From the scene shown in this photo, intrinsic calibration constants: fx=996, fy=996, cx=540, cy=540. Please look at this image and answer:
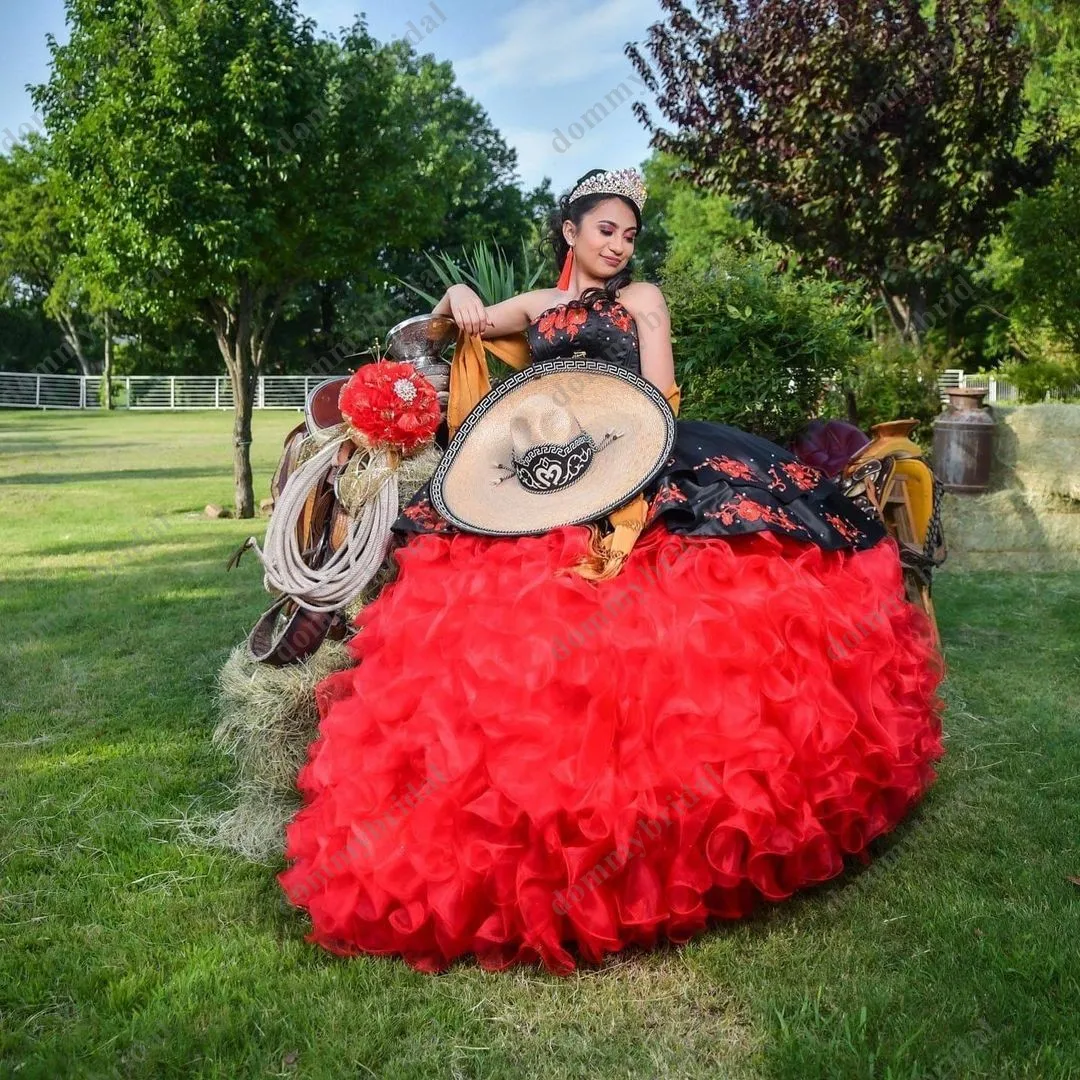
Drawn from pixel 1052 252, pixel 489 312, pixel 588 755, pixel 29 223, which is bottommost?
pixel 588 755

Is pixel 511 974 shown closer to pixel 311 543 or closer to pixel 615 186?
pixel 311 543

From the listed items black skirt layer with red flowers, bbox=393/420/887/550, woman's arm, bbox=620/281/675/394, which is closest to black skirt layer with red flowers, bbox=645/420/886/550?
black skirt layer with red flowers, bbox=393/420/887/550

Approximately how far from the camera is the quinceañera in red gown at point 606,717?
2314mm

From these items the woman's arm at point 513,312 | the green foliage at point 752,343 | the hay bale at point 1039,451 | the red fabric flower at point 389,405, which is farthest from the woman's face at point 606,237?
the hay bale at point 1039,451

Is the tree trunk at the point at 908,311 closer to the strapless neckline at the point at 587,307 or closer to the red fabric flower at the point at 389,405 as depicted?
the strapless neckline at the point at 587,307

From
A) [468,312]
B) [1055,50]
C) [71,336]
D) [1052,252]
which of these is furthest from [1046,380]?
[71,336]

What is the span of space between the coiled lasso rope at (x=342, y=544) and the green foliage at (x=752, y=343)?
118 inches

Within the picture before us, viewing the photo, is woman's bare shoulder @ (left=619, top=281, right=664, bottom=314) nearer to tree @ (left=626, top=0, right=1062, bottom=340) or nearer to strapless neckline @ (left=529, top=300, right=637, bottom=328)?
strapless neckline @ (left=529, top=300, right=637, bottom=328)

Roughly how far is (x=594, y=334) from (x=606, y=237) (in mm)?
322

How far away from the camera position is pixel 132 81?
339 inches

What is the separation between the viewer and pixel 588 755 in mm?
2285

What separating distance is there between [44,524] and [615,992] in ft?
31.0

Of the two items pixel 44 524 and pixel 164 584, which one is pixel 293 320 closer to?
pixel 44 524

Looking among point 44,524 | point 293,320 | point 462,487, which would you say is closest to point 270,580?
point 462,487
